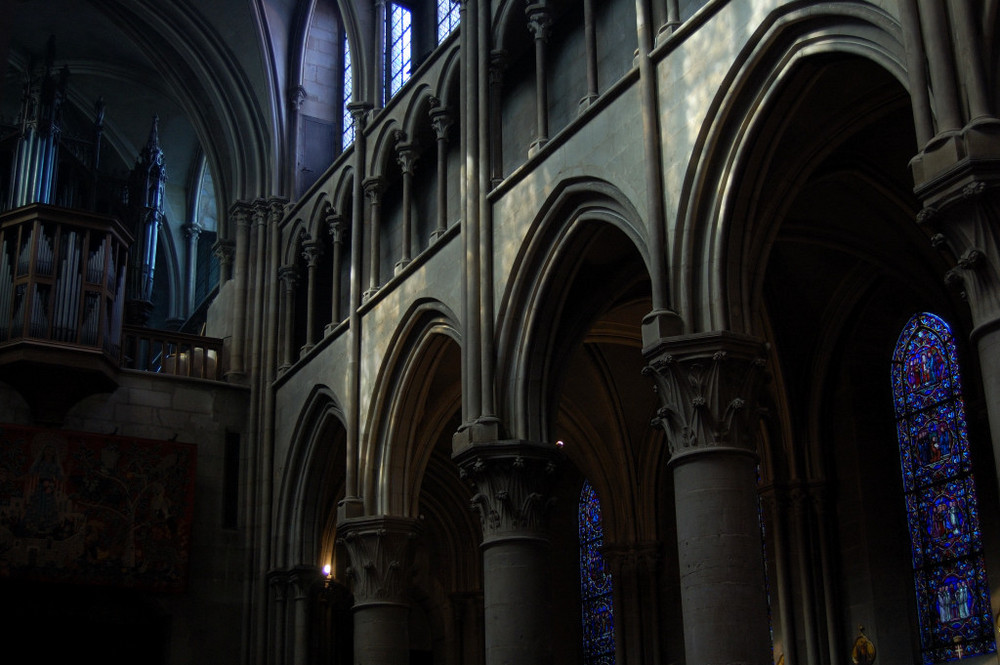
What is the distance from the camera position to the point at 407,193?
56.1ft

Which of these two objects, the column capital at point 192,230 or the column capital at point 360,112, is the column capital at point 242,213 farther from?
the column capital at point 192,230

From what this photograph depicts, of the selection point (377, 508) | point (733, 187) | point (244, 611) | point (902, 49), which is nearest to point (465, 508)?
point (244, 611)

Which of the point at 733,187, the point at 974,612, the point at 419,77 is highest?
the point at 419,77

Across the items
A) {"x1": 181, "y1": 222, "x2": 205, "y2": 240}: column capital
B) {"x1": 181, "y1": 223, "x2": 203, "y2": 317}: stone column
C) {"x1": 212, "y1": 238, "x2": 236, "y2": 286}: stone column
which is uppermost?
{"x1": 181, "y1": 222, "x2": 205, "y2": 240}: column capital

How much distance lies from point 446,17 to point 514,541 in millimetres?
8196

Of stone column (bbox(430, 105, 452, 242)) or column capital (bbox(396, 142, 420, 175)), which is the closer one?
stone column (bbox(430, 105, 452, 242))

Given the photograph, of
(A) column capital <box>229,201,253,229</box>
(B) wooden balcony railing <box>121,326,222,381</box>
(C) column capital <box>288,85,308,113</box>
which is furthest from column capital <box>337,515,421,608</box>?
(C) column capital <box>288,85,308,113</box>

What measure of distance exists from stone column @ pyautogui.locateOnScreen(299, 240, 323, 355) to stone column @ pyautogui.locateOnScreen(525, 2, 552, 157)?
626 cm

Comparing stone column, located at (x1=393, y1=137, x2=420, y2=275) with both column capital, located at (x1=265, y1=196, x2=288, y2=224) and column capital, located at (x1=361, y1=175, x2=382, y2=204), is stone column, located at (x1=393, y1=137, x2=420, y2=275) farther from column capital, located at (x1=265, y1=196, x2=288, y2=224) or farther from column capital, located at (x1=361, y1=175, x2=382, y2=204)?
column capital, located at (x1=265, y1=196, x2=288, y2=224)

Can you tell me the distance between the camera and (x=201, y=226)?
30438mm

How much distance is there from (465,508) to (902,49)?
15.3 metres

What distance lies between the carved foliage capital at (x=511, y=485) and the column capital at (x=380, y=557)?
304cm

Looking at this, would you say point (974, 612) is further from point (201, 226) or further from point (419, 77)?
point (201, 226)

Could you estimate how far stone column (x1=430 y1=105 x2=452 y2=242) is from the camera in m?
16.1
